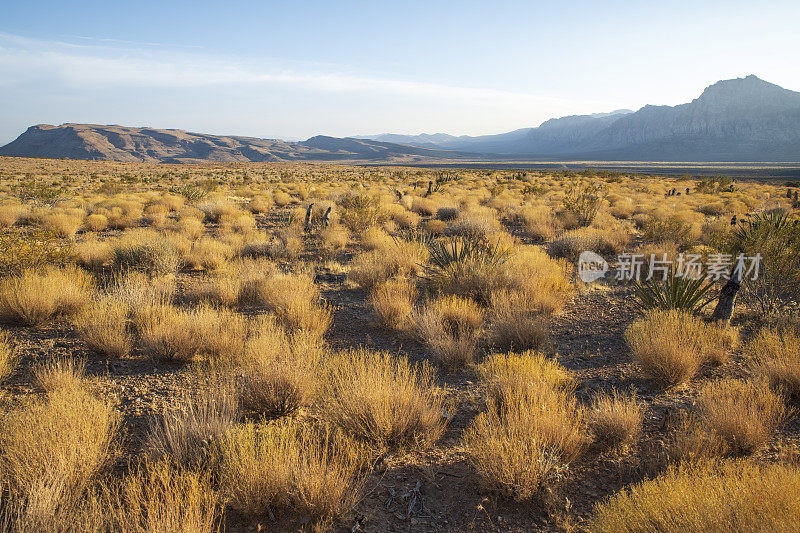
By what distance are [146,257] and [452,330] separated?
20.2ft

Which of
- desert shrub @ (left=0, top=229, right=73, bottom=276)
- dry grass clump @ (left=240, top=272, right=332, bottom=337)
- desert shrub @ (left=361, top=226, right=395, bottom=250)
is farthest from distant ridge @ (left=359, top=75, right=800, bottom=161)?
desert shrub @ (left=0, top=229, right=73, bottom=276)

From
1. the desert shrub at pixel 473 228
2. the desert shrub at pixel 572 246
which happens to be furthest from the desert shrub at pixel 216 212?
the desert shrub at pixel 572 246

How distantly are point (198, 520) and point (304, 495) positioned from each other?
0.60 metres

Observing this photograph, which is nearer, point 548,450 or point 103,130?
point 548,450

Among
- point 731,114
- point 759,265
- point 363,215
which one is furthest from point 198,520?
point 731,114

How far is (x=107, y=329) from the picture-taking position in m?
4.73

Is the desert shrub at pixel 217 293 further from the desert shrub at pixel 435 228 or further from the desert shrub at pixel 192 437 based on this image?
the desert shrub at pixel 435 228

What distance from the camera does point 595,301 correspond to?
7164 millimetres

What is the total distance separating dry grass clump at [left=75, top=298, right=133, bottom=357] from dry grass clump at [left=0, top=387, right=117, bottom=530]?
1.57 m

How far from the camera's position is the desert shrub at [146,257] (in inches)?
306

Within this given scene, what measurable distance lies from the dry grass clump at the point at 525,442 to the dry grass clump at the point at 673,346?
1558 millimetres

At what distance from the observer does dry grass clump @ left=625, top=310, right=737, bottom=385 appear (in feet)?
14.2

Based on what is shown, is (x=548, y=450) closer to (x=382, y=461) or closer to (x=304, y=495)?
(x=382, y=461)

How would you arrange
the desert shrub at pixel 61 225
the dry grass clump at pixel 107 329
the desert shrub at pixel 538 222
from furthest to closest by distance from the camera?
the desert shrub at pixel 538 222, the desert shrub at pixel 61 225, the dry grass clump at pixel 107 329
